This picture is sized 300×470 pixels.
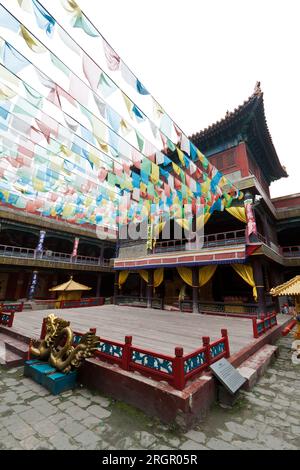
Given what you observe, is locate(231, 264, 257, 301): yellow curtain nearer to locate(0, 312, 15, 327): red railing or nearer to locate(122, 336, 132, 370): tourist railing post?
locate(122, 336, 132, 370): tourist railing post

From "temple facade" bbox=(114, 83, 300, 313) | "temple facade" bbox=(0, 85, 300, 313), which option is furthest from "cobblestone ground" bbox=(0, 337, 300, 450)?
"temple facade" bbox=(0, 85, 300, 313)

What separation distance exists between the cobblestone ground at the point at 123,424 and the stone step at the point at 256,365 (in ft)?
0.85

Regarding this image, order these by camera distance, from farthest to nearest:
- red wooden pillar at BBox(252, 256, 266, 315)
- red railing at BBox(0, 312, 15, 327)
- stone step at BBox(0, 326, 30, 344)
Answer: red wooden pillar at BBox(252, 256, 266, 315) → red railing at BBox(0, 312, 15, 327) → stone step at BBox(0, 326, 30, 344)

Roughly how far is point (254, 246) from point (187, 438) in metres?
9.80

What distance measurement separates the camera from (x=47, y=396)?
421cm

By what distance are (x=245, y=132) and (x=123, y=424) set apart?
619 inches

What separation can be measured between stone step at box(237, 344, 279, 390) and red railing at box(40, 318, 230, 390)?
64 cm

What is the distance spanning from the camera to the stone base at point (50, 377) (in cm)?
435

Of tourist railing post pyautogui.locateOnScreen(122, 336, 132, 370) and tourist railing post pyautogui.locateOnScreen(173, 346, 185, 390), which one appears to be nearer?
tourist railing post pyautogui.locateOnScreen(173, 346, 185, 390)

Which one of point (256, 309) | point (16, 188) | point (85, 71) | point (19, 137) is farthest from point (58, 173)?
point (256, 309)

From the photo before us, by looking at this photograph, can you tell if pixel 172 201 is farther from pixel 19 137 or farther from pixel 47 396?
pixel 47 396

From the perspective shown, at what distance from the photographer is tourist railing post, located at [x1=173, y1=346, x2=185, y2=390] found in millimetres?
3458

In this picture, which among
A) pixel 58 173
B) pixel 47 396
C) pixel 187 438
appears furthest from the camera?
pixel 58 173

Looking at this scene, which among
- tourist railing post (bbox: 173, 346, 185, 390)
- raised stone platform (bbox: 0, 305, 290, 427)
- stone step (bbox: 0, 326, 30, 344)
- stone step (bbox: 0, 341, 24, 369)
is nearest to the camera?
raised stone platform (bbox: 0, 305, 290, 427)
